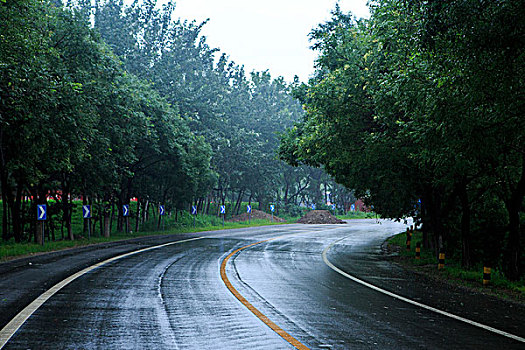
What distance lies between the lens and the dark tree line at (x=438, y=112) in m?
9.63

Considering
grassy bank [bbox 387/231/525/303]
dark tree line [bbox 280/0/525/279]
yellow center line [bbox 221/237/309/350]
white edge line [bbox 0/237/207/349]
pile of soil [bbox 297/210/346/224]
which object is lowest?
grassy bank [bbox 387/231/525/303]

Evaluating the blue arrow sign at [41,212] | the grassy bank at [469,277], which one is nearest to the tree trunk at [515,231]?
the grassy bank at [469,277]

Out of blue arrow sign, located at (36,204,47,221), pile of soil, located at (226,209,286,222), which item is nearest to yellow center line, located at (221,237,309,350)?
blue arrow sign, located at (36,204,47,221)

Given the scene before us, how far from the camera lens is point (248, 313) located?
329 inches

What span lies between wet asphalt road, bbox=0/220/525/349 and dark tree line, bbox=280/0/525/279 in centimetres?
364

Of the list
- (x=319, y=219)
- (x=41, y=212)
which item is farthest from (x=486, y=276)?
(x=319, y=219)

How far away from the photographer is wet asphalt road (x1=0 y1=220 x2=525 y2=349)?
21.4 ft

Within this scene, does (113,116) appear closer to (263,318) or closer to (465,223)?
(465,223)

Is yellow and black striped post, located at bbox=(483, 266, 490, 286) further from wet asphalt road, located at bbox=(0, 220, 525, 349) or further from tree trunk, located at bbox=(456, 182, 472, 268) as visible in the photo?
tree trunk, located at bbox=(456, 182, 472, 268)

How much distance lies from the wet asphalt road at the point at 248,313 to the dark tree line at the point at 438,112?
11.9 ft

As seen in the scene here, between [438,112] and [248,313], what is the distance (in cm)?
576

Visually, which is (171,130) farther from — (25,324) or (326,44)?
(25,324)

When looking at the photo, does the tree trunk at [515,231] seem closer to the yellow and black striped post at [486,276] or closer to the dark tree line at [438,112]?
the dark tree line at [438,112]

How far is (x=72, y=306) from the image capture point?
8.58 m
